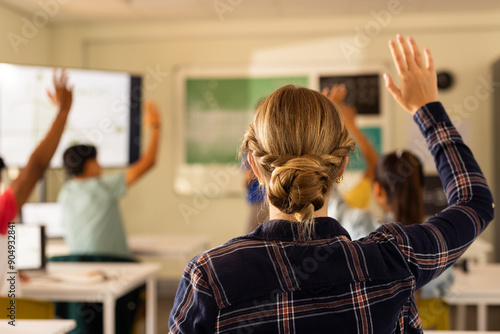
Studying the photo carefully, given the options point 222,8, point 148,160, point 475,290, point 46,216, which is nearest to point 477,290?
point 475,290

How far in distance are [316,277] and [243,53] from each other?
4.68 meters

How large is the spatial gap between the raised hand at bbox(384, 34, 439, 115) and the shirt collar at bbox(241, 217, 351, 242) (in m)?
0.30

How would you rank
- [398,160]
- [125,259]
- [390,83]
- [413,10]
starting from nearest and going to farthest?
1. [390,83]
2. [398,160]
3. [125,259]
4. [413,10]

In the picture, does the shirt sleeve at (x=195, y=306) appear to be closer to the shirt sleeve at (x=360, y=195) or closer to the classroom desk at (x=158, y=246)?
the shirt sleeve at (x=360, y=195)

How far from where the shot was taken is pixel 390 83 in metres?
1.06

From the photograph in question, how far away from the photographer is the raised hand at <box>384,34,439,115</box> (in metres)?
1.03

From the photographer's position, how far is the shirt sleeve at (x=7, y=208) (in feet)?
4.74

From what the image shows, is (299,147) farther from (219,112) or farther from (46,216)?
(219,112)

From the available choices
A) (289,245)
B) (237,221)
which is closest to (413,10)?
(237,221)

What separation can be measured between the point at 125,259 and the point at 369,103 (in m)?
2.83

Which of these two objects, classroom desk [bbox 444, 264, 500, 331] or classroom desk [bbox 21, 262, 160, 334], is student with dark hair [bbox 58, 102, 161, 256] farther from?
classroom desk [bbox 444, 264, 500, 331]

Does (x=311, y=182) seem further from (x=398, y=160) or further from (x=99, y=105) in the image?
(x=99, y=105)

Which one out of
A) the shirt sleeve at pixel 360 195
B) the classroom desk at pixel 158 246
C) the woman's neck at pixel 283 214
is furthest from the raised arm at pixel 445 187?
the classroom desk at pixel 158 246

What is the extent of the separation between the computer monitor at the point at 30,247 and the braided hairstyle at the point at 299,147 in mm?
2345
